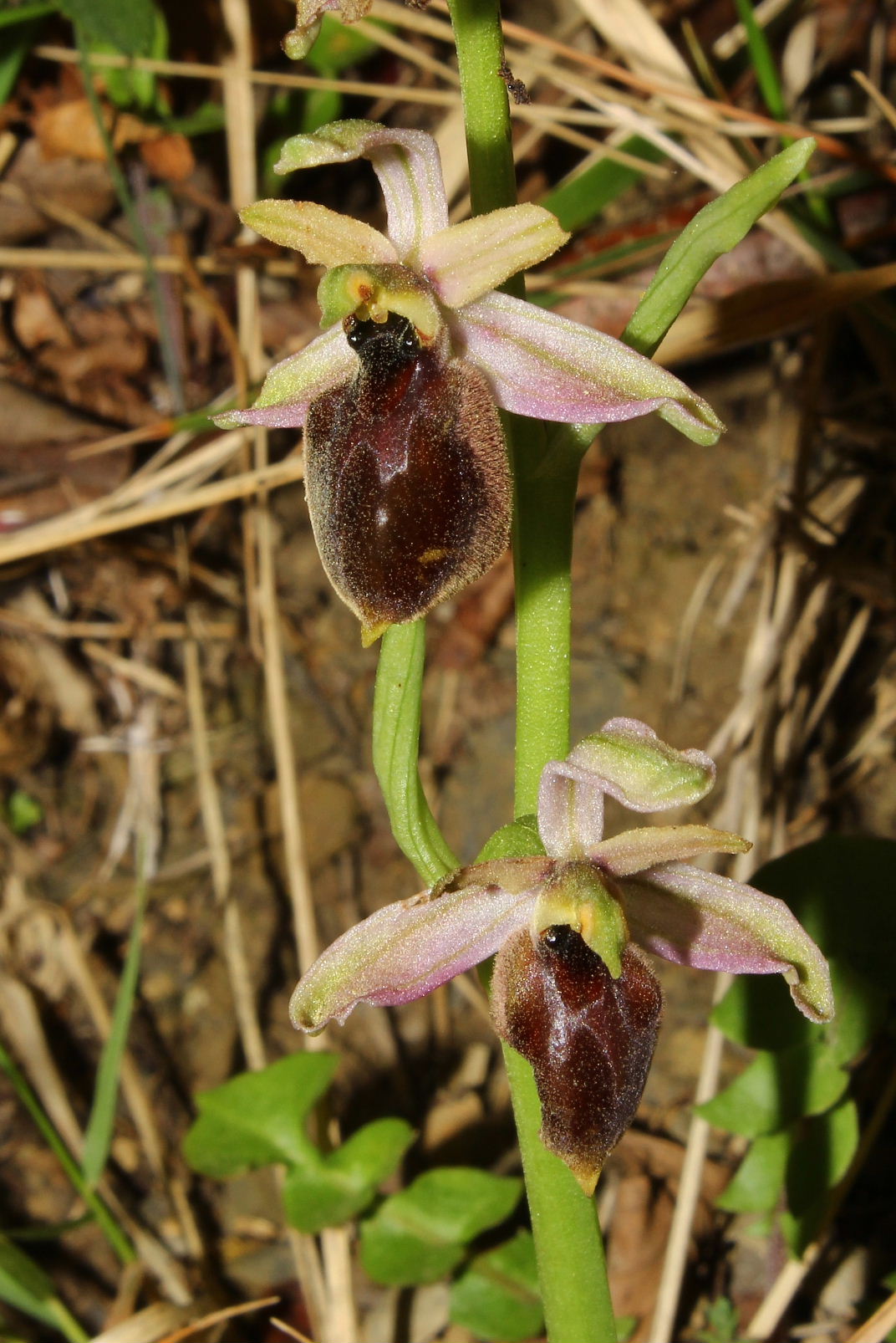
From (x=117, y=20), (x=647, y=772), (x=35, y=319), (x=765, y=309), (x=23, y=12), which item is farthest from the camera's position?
(x=35, y=319)

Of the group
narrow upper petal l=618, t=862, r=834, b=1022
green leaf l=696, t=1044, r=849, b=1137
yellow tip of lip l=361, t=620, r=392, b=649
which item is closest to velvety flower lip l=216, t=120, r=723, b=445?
yellow tip of lip l=361, t=620, r=392, b=649

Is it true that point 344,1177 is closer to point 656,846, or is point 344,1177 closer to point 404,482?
point 656,846

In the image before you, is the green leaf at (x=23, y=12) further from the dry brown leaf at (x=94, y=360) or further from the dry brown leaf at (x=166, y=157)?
the dry brown leaf at (x=94, y=360)

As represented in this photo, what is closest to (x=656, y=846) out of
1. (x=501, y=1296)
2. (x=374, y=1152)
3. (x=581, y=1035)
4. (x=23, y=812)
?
(x=581, y=1035)

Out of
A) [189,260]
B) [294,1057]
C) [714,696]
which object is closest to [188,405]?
[189,260]

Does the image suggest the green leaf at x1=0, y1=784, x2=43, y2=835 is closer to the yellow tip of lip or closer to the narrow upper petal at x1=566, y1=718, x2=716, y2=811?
the yellow tip of lip

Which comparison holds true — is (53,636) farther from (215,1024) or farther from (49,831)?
(215,1024)
